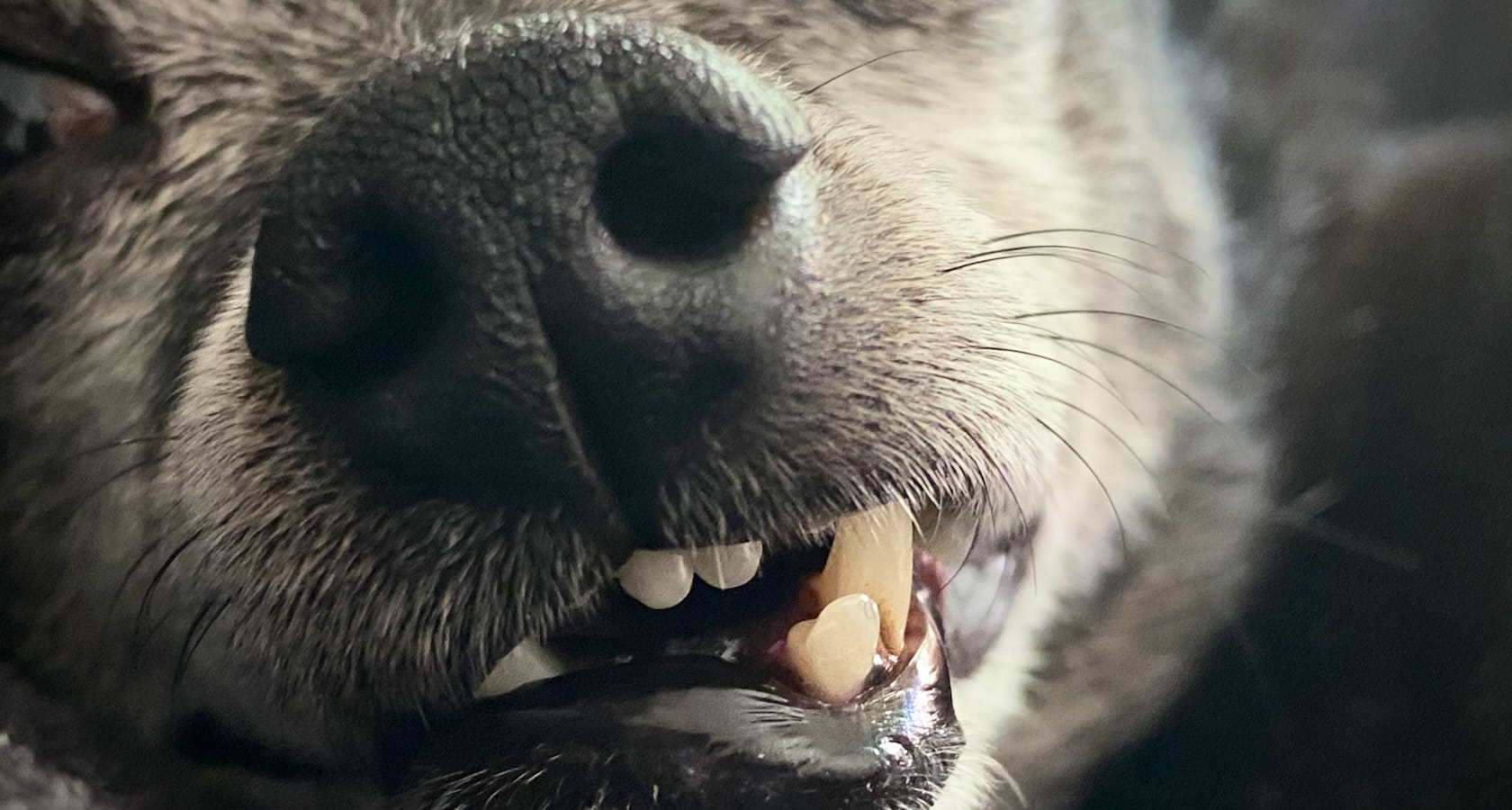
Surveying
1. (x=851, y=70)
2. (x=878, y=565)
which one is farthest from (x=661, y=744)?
(x=851, y=70)

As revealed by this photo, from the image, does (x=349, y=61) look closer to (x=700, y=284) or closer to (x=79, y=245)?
(x=79, y=245)

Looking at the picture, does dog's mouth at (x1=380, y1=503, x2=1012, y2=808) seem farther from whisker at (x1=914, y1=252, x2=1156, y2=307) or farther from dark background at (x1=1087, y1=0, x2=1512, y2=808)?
dark background at (x1=1087, y1=0, x2=1512, y2=808)

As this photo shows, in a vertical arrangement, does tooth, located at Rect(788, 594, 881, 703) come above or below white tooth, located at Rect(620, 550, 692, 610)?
below

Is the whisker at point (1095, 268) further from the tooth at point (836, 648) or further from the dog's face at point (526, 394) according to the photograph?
the tooth at point (836, 648)

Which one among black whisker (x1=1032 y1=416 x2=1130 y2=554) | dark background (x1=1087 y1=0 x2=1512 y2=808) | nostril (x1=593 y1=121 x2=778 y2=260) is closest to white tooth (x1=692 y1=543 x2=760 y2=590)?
nostril (x1=593 y1=121 x2=778 y2=260)

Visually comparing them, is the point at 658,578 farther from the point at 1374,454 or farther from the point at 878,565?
the point at 1374,454

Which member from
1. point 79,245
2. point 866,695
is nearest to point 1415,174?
point 866,695

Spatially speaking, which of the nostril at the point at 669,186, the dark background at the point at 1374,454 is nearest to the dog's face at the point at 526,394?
the nostril at the point at 669,186

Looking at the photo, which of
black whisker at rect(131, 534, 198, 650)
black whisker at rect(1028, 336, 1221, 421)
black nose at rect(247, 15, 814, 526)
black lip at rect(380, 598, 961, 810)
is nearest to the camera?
black nose at rect(247, 15, 814, 526)
